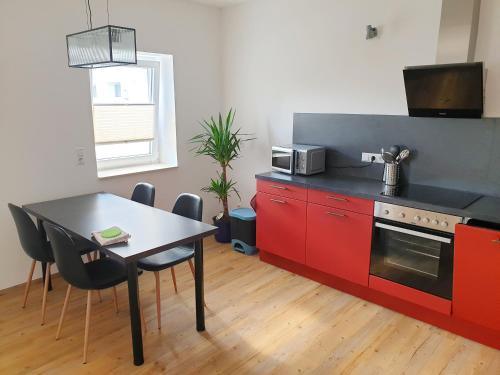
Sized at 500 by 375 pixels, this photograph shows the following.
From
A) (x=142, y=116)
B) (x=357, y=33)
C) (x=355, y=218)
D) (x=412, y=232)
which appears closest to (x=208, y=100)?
(x=142, y=116)

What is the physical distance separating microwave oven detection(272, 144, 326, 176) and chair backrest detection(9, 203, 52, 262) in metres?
2.07

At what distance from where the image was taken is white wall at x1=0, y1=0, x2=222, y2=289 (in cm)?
291

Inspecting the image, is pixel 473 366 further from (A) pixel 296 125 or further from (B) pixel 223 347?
(A) pixel 296 125

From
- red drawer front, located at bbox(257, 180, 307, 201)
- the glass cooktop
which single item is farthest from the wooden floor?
the glass cooktop

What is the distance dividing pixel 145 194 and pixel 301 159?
1.42 metres

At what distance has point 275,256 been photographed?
3613 millimetres

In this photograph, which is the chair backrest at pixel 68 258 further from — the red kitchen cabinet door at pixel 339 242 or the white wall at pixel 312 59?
the white wall at pixel 312 59

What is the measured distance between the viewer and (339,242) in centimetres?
300

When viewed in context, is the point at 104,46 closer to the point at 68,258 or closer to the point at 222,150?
the point at 68,258

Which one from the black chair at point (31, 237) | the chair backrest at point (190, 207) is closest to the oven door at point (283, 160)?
the chair backrest at point (190, 207)

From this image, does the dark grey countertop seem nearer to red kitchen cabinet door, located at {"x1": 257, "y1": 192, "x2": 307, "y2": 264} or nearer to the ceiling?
red kitchen cabinet door, located at {"x1": 257, "y1": 192, "x2": 307, "y2": 264}

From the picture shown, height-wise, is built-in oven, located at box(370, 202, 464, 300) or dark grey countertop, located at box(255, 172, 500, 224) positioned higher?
dark grey countertop, located at box(255, 172, 500, 224)

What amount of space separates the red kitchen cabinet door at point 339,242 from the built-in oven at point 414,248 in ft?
0.26

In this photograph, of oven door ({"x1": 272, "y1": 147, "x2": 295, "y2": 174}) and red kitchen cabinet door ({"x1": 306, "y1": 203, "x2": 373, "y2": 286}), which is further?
oven door ({"x1": 272, "y1": 147, "x2": 295, "y2": 174})
